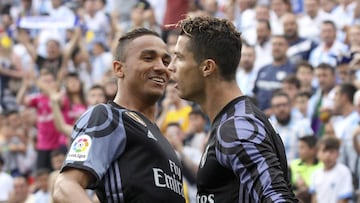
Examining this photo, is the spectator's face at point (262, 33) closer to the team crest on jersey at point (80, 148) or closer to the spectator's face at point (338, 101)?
the spectator's face at point (338, 101)

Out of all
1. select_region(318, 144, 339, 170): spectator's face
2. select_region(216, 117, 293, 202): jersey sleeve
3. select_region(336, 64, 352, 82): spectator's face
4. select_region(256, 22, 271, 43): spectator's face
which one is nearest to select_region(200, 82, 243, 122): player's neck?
select_region(216, 117, 293, 202): jersey sleeve

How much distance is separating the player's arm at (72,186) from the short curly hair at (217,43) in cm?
85

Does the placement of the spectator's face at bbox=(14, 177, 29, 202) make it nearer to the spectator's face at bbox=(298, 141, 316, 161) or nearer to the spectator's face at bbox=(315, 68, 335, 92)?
the spectator's face at bbox=(315, 68, 335, 92)

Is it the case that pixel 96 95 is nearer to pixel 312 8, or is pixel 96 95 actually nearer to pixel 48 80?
pixel 48 80

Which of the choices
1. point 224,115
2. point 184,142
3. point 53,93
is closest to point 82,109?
point 53,93

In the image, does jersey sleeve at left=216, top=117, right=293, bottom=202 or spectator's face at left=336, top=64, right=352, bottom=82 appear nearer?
jersey sleeve at left=216, top=117, right=293, bottom=202

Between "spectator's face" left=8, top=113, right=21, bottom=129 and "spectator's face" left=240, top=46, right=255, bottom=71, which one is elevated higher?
"spectator's face" left=240, top=46, right=255, bottom=71

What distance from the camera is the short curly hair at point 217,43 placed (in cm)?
511

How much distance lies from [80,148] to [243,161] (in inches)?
38.0

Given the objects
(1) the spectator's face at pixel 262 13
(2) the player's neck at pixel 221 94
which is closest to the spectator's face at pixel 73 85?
(1) the spectator's face at pixel 262 13

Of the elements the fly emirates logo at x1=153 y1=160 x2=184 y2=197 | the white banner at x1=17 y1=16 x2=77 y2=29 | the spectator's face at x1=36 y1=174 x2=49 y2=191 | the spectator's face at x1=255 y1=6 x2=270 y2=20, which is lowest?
the spectator's face at x1=36 y1=174 x2=49 y2=191

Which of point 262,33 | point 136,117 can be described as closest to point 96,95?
point 262,33

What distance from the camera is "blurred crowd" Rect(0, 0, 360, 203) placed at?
10469 mm

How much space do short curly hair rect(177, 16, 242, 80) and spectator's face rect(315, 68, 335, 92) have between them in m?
7.04
